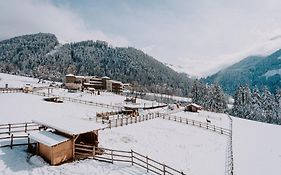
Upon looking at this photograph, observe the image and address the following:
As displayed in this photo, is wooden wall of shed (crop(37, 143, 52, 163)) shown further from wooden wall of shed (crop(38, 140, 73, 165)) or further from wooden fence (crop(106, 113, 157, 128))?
wooden fence (crop(106, 113, 157, 128))

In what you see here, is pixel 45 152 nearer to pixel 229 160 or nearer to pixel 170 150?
pixel 170 150

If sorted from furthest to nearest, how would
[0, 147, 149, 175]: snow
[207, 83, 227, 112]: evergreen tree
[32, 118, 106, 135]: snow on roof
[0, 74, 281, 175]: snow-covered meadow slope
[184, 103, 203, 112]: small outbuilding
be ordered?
[207, 83, 227, 112]: evergreen tree → [184, 103, 203, 112]: small outbuilding → [32, 118, 106, 135]: snow on roof → [0, 74, 281, 175]: snow-covered meadow slope → [0, 147, 149, 175]: snow

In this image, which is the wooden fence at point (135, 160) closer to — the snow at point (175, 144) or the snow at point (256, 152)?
the snow at point (175, 144)

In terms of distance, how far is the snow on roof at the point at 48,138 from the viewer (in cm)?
2292

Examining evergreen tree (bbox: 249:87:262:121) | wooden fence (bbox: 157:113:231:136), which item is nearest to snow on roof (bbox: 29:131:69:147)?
wooden fence (bbox: 157:113:231:136)

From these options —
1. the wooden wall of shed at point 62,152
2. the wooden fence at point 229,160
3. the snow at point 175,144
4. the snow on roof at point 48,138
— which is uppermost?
the snow on roof at point 48,138

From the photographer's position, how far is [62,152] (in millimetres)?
23844

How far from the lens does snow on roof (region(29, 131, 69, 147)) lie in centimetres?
2292

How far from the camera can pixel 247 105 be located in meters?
101

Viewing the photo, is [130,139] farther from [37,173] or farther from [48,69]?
[48,69]

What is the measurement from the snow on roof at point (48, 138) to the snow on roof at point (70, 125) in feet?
2.26

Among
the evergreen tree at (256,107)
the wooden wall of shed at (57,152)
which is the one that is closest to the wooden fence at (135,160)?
the wooden wall of shed at (57,152)

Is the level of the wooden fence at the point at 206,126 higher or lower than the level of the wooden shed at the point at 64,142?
lower

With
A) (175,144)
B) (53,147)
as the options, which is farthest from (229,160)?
(53,147)
